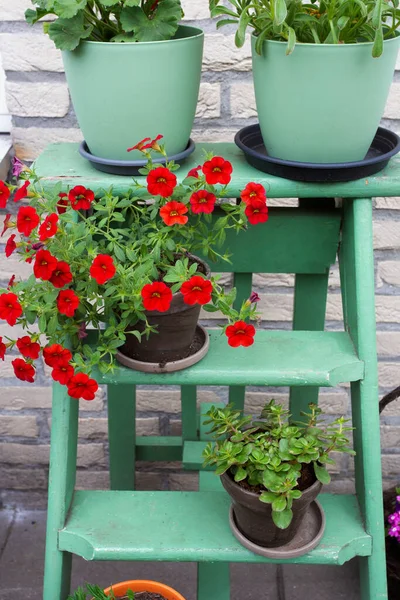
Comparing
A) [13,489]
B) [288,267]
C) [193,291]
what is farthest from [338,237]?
[13,489]

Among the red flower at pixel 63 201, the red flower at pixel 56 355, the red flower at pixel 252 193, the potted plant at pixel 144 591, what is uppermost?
the red flower at pixel 252 193

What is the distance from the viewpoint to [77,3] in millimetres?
1012

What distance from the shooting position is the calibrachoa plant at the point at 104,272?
985 mm

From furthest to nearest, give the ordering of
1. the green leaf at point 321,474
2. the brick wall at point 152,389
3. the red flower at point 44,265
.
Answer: the brick wall at point 152,389 → the green leaf at point 321,474 → the red flower at point 44,265

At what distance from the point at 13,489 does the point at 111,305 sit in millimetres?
A: 1144

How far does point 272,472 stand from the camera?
105cm

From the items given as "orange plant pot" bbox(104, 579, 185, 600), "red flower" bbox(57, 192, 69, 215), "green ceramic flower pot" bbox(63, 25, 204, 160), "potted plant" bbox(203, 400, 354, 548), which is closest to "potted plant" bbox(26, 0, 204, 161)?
"green ceramic flower pot" bbox(63, 25, 204, 160)

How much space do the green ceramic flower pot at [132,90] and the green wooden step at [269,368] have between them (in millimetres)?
352

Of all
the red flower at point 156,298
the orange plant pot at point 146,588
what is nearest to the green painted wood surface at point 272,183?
the red flower at point 156,298

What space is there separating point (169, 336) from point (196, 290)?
137 millimetres

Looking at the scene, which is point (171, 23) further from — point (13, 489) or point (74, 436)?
point (13, 489)

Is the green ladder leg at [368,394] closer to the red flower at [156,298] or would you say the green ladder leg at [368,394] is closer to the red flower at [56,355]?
the red flower at [156,298]

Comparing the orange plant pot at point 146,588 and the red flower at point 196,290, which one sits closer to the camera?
the red flower at point 196,290

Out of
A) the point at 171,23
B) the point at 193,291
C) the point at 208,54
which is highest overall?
the point at 171,23
